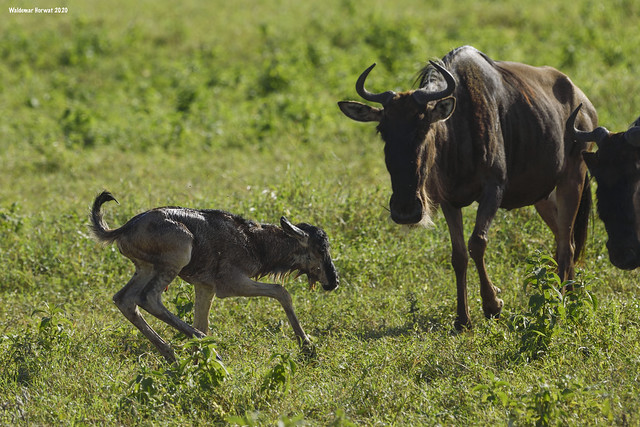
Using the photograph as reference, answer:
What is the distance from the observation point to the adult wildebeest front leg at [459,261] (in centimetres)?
681

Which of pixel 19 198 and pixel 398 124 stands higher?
pixel 398 124

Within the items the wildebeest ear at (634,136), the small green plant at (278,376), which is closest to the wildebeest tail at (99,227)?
the small green plant at (278,376)

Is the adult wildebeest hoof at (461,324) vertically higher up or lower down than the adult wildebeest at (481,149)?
lower down

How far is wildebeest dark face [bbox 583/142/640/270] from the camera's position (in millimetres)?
6023

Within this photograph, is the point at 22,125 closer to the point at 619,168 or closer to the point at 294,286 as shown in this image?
the point at 294,286

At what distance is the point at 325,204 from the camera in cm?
895

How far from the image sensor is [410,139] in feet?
20.4

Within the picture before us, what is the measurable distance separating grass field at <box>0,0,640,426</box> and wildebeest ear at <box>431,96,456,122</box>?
1225mm

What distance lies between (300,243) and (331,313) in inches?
28.5

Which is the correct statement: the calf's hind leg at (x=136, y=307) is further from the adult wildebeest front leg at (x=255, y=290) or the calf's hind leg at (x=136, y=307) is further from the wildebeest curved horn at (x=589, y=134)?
the wildebeest curved horn at (x=589, y=134)

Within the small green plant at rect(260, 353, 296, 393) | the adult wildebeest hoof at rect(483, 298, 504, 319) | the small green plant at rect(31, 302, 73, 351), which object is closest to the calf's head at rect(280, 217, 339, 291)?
the adult wildebeest hoof at rect(483, 298, 504, 319)

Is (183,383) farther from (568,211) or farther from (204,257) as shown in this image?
(568,211)

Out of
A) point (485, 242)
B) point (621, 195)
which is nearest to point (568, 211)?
point (485, 242)

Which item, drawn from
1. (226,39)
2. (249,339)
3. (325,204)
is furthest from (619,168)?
(226,39)
